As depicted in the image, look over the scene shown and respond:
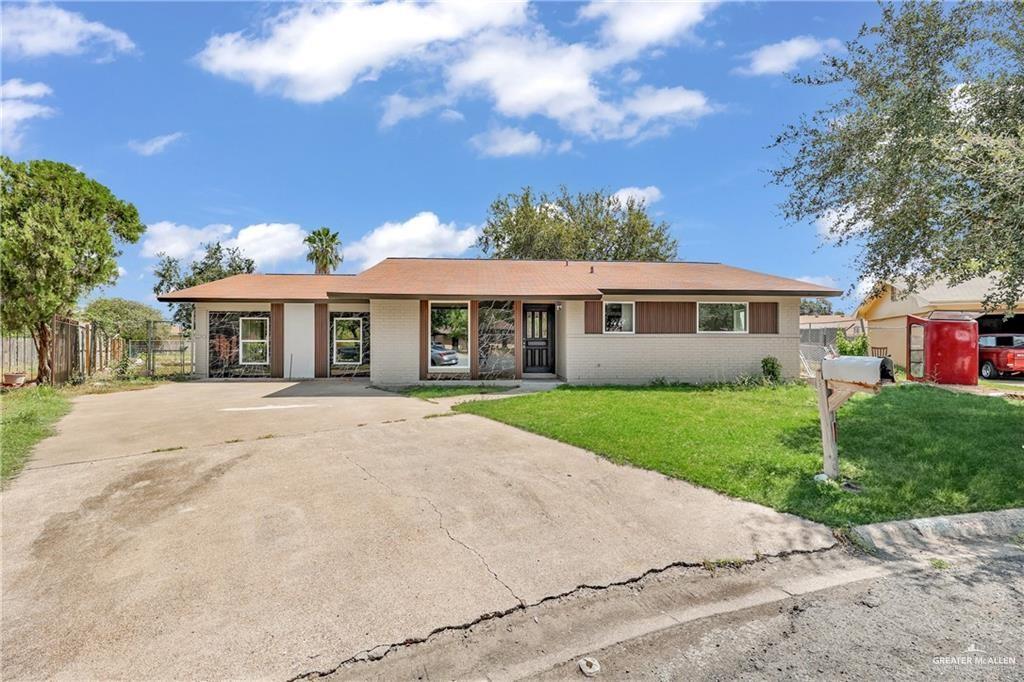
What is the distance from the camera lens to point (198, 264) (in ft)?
108

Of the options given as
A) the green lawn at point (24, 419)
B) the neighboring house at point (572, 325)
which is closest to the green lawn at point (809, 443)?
the neighboring house at point (572, 325)

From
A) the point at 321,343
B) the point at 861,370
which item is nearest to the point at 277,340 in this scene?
the point at 321,343

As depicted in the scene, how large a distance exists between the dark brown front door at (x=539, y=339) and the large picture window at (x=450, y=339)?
197 centimetres

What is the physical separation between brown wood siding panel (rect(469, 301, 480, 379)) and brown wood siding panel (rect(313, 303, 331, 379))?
5402 millimetres

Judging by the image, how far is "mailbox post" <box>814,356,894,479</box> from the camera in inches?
191

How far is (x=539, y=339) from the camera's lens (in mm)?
16172

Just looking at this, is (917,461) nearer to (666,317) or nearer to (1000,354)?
(666,317)

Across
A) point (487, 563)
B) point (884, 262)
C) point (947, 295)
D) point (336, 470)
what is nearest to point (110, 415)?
point (336, 470)

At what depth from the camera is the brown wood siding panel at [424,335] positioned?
14750 mm

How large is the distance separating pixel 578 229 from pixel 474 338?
21634 mm

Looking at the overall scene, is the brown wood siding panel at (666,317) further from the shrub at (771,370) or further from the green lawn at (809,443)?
the green lawn at (809,443)

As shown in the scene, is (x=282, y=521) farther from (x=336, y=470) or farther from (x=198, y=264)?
(x=198, y=264)

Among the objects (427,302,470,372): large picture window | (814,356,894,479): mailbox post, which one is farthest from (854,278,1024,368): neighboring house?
(814,356,894,479): mailbox post

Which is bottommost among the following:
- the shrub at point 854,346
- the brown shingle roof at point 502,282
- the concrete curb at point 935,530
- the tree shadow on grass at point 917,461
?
the concrete curb at point 935,530
